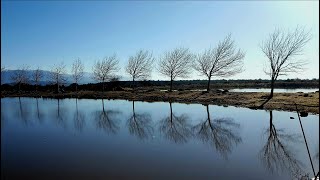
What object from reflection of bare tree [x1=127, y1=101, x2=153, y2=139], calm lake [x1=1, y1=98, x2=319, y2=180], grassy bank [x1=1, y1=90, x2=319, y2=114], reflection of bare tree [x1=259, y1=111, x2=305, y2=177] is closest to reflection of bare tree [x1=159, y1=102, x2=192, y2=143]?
calm lake [x1=1, y1=98, x2=319, y2=180]

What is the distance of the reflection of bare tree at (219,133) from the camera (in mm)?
17328

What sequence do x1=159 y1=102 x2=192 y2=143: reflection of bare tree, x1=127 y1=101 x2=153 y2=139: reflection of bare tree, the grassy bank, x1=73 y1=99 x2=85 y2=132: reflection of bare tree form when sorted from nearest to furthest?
x1=159 y1=102 x2=192 y2=143: reflection of bare tree → x1=127 y1=101 x2=153 y2=139: reflection of bare tree → x1=73 y1=99 x2=85 y2=132: reflection of bare tree → the grassy bank

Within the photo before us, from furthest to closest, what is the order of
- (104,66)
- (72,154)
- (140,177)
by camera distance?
(104,66) < (72,154) < (140,177)

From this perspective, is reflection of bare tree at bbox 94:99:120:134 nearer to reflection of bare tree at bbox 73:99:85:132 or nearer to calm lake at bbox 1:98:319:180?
calm lake at bbox 1:98:319:180

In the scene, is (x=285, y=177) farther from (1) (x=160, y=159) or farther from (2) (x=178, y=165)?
(1) (x=160, y=159)

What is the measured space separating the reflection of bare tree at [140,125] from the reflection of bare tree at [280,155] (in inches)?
282

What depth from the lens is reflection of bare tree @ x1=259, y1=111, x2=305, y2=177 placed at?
1311 centimetres

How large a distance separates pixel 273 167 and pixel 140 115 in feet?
59.4

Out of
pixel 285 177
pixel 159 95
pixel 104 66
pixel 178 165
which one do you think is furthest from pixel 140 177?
pixel 104 66

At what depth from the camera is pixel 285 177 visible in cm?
1193

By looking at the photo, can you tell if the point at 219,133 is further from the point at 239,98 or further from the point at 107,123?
the point at 239,98

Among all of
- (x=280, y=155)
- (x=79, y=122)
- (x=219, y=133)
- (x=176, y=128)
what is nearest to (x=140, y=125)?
(x=176, y=128)

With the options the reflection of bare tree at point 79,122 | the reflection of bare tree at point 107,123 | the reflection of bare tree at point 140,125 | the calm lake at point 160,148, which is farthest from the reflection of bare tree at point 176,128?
the reflection of bare tree at point 79,122

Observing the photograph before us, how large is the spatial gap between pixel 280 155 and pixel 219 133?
6.46m
